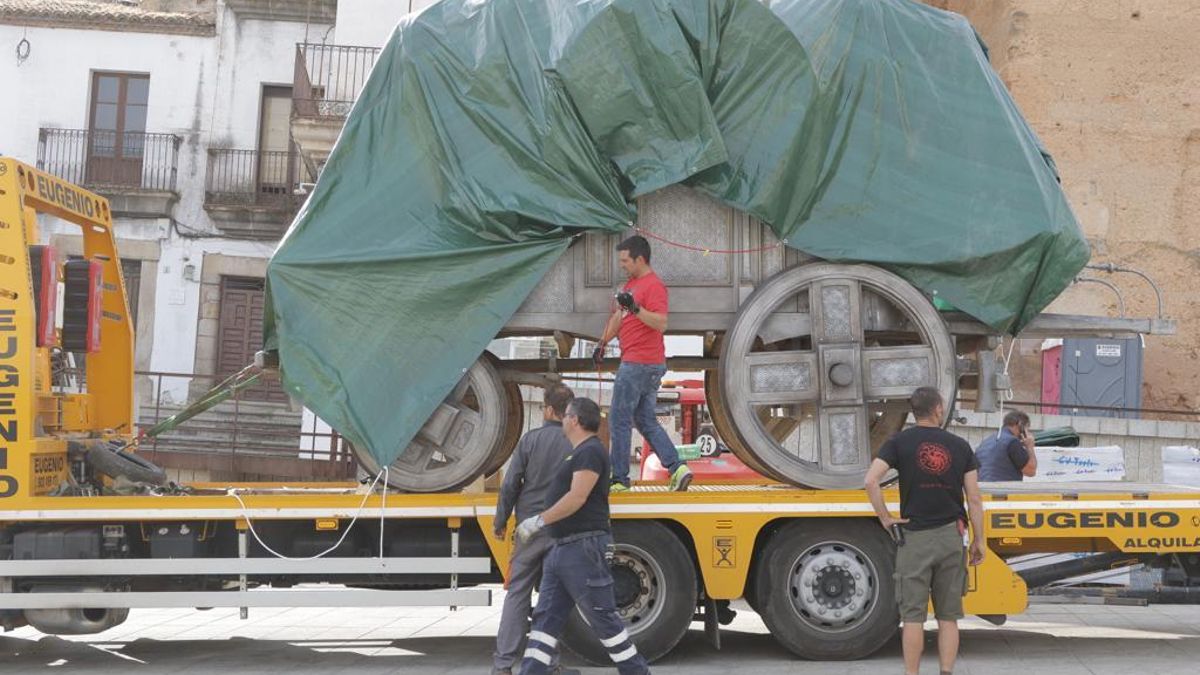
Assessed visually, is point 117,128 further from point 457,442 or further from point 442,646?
point 457,442

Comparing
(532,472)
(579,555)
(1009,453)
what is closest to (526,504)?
(532,472)

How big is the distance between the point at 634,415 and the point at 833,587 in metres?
1.62

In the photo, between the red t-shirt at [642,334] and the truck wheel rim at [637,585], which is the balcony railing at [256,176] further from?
the truck wheel rim at [637,585]

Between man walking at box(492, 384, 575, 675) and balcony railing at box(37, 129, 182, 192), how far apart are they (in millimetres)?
18156

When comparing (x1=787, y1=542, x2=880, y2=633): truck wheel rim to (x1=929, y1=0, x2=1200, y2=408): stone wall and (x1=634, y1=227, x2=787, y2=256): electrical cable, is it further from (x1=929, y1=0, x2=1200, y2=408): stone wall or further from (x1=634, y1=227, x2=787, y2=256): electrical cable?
(x1=929, y1=0, x2=1200, y2=408): stone wall

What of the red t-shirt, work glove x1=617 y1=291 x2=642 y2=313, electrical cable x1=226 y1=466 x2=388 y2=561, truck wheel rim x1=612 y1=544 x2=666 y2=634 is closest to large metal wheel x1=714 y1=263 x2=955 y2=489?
the red t-shirt

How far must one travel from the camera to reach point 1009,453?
11.3 m

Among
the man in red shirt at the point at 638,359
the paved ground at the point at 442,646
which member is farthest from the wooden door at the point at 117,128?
the man in red shirt at the point at 638,359

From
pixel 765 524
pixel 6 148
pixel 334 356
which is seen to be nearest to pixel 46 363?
pixel 334 356

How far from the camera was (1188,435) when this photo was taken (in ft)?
59.3

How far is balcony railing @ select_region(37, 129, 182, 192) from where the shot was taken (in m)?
24.8

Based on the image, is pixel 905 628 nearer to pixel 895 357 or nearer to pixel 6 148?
pixel 895 357

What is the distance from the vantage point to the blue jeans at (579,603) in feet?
25.1

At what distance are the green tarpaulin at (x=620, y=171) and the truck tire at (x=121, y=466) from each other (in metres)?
1.36
